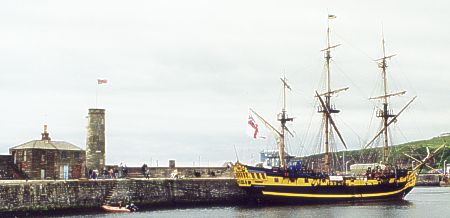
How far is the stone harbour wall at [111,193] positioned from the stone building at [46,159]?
4.48 meters

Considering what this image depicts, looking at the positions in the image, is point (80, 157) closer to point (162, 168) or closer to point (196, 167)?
point (162, 168)

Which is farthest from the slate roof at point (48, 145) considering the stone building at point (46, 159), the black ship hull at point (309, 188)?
the black ship hull at point (309, 188)

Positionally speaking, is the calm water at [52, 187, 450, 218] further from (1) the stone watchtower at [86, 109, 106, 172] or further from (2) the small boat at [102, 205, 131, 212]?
(1) the stone watchtower at [86, 109, 106, 172]

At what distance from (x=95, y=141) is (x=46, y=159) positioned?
7.97 meters

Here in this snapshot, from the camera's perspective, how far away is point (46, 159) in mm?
54062

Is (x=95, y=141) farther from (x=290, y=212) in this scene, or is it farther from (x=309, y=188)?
(x=309, y=188)

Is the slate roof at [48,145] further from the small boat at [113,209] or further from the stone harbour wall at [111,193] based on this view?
the small boat at [113,209]

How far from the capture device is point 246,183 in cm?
6141

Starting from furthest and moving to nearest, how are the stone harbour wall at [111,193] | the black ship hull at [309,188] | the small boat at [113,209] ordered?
the black ship hull at [309,188] < the small boat at [113,209] < the stone harbour wall at [111,193]

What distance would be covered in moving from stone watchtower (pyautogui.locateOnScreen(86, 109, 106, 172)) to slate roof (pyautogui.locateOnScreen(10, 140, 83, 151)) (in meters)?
4.33

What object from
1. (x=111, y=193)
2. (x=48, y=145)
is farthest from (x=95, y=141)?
(x=111, y=193)

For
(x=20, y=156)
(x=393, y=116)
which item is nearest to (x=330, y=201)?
(x=393, y=116)

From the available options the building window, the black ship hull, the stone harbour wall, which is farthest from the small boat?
the black ship hull

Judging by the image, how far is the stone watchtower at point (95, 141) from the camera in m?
61.4
